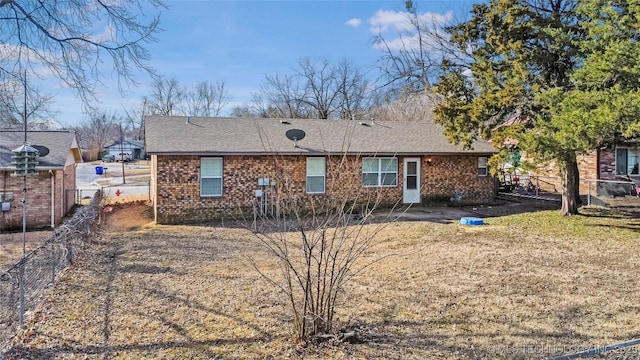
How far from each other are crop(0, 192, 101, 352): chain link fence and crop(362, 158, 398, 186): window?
31.6 feet

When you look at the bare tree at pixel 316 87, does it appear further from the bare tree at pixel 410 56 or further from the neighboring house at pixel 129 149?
the neighboring house at pixel 129 149

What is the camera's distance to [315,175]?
49.0 ft

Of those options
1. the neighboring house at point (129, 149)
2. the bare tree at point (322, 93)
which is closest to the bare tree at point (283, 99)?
the bare tree at point (322, 93)

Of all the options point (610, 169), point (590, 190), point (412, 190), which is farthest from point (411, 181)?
point (610, 169)

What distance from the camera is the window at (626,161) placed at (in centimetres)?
1844

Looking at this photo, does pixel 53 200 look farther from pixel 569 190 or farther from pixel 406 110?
pixel 406 110

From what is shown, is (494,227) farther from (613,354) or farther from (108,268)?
(108,268)

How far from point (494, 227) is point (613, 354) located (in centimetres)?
785

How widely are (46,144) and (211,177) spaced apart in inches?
236

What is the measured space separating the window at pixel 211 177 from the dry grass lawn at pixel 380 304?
12.4 ft

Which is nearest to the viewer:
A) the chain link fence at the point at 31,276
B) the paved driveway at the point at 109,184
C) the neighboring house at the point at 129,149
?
the chain link fence at the point at 31,276

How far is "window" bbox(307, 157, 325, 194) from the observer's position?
14.8 metres

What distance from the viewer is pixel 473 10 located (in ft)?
41.6

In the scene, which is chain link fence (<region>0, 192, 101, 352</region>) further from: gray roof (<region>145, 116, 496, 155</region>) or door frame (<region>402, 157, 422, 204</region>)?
door frame (<region>402, 157, 422, 204</region>)
